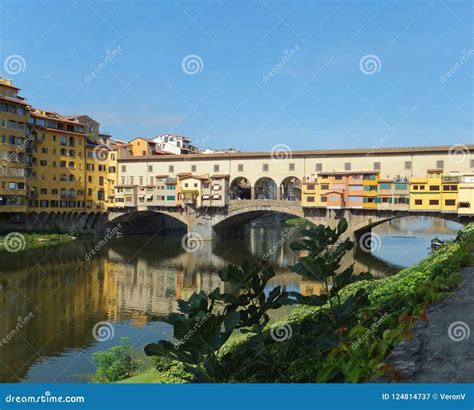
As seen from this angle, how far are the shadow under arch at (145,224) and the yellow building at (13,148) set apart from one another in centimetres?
1356

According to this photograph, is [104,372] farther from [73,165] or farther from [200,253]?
[73,165]

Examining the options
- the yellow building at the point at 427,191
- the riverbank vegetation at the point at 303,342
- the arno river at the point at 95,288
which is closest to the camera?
the riverbank vegetation at the point at 303,342

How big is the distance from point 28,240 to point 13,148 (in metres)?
8.83

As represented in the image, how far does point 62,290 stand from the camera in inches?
927

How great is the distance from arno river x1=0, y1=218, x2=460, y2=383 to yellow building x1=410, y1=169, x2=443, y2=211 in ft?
12.9

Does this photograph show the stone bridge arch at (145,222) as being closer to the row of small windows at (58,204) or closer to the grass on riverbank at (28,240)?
the row of small windows at (58,204)

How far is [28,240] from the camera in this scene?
4131 cm

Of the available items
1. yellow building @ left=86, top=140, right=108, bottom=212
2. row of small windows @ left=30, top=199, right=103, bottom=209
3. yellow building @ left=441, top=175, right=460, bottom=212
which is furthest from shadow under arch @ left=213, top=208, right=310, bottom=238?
row of small windows @ left=30, top=199, right=103, bottom=209

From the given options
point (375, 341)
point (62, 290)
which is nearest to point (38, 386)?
point (375, 341)

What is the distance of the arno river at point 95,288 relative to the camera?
14117 mm

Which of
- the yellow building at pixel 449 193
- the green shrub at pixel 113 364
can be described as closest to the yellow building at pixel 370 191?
the yellow building at pixel 449 193

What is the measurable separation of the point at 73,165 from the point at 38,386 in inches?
1983

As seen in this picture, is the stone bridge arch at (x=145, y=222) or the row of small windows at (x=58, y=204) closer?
the row of small windows at (x=58, y=204)

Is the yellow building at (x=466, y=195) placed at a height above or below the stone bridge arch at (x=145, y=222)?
above
